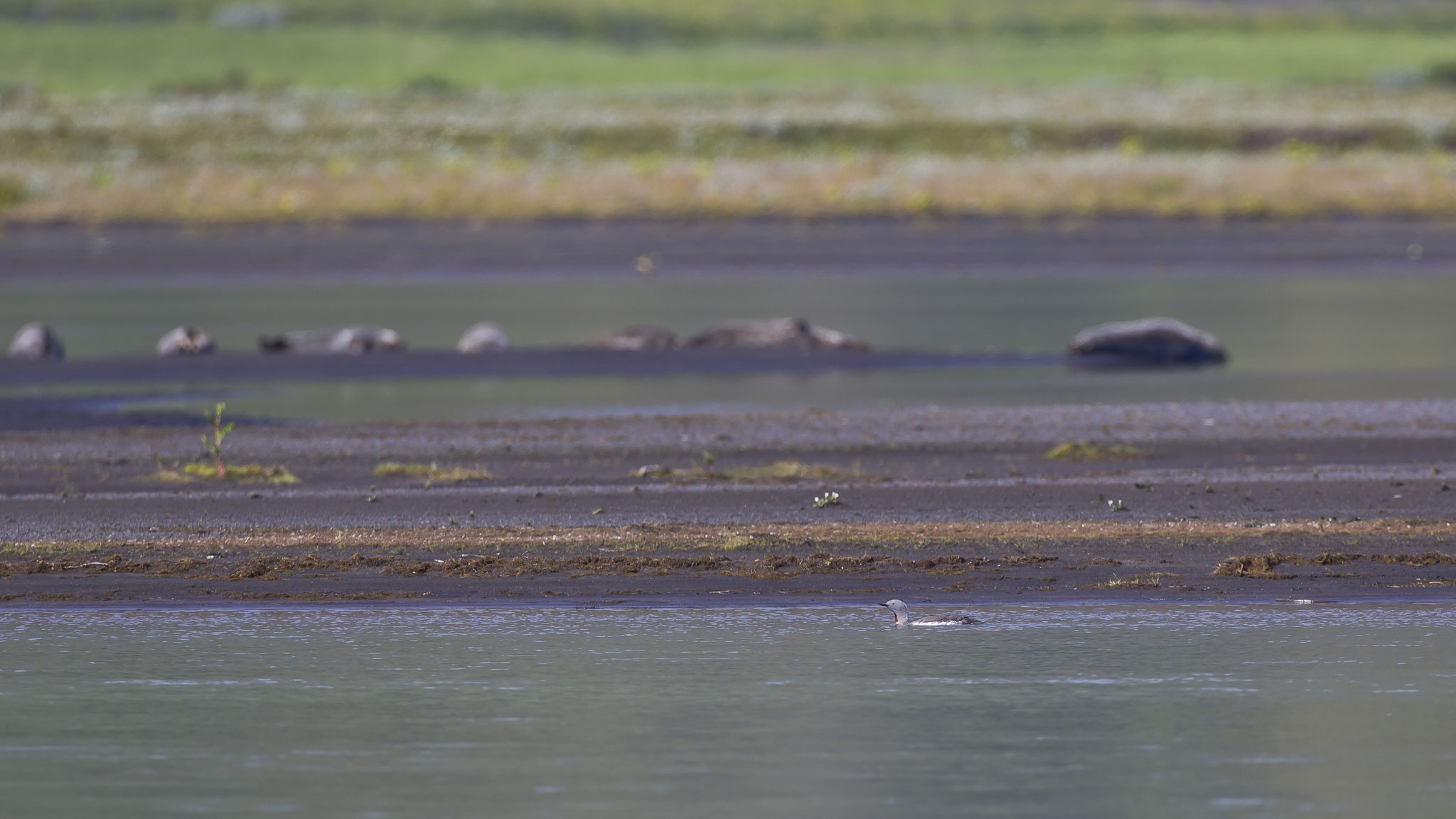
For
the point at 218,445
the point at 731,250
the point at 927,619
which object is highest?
the point at 731,250

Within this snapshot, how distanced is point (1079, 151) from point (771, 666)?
4652 cm

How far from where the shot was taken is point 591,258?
36.6m

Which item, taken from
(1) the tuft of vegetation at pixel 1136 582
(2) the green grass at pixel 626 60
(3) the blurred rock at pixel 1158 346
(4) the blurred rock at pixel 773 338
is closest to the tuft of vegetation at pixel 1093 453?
(1) the tuft of vegetation at pixel 1136 582

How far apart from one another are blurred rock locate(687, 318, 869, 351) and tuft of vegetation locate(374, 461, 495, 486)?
8183mm

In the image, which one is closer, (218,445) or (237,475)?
(237,475)

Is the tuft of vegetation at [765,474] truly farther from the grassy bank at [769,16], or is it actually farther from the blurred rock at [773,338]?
the grassy bank at [769,16]

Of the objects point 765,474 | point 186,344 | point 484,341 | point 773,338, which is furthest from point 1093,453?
point 186,344

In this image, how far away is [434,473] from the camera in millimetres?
15141

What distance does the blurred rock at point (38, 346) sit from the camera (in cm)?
2328

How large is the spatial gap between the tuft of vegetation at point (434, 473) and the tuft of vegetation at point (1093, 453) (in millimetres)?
4207

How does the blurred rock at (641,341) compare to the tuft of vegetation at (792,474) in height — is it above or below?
above

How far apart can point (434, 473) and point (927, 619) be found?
5.50 metres

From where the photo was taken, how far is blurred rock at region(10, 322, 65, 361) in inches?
917

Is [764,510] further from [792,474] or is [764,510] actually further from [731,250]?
[731,250]
